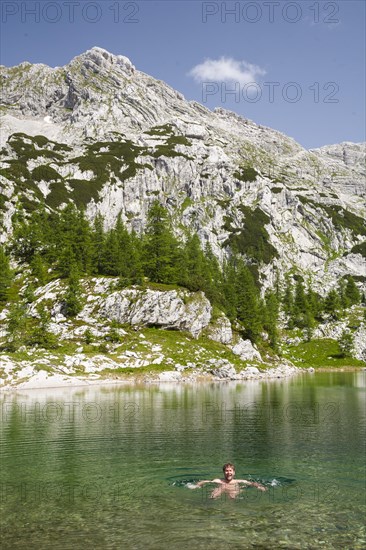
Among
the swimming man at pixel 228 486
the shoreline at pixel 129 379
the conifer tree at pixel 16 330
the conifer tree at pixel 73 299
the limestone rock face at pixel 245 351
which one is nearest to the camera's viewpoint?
the swimming man at pixel 228 486

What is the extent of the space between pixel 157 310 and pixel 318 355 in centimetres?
5941

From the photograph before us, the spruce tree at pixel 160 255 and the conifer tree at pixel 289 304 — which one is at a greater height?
the spruce tree at pixel 160 255

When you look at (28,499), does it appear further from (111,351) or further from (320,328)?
(320,328)

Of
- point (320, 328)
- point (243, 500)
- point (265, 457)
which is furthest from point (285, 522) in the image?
point (320, 328)

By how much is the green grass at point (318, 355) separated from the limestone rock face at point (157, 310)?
3747 centimetres

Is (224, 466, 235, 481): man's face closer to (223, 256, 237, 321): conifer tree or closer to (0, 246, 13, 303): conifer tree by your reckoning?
(0, 246, 13, 303): conifer tree

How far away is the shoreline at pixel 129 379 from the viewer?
71.4 metres

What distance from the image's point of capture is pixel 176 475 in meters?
25.2

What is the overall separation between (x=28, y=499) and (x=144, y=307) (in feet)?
269

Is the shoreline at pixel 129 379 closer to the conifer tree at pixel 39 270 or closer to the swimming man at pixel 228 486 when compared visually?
the conifer tree at pixel 39 270

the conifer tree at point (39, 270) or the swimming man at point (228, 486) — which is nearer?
the swimming man at point (228, 486)

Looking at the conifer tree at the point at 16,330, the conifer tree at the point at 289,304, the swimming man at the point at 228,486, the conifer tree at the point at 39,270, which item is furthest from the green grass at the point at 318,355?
the swimming man at the point at 228,486

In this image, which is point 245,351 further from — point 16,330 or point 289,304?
point 289,304

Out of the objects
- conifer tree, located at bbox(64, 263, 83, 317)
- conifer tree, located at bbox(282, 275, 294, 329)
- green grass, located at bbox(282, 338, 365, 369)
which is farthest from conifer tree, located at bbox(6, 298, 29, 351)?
conifer tree, located at bbox(282, 275, 294, 329)
